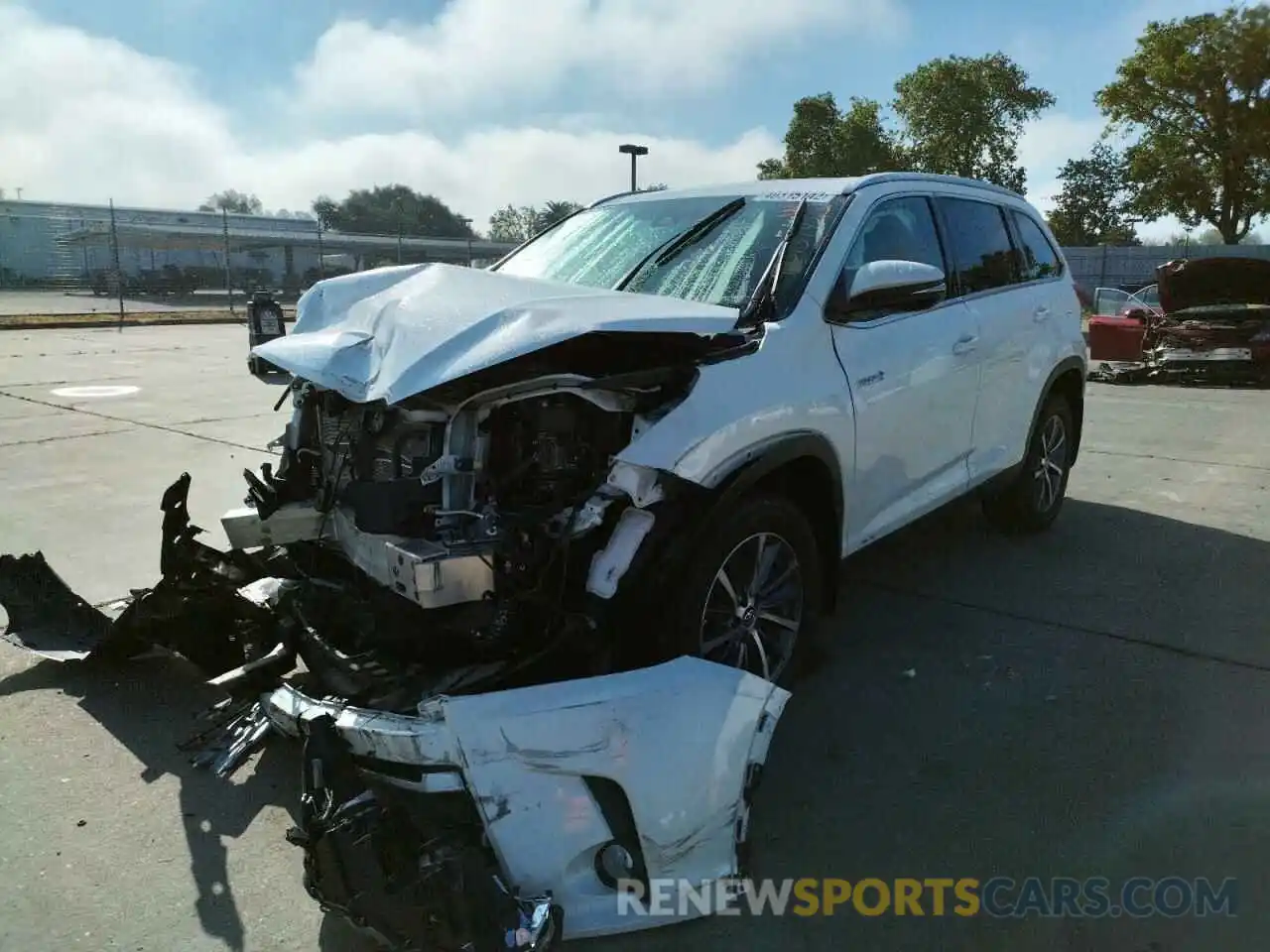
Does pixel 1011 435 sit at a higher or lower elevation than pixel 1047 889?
higher

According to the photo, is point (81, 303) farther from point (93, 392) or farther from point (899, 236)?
point (899, 236)

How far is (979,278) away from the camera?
4.88 m

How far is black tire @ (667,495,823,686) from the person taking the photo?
3.02 m

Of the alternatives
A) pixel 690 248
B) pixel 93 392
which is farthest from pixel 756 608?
pixel 93 392

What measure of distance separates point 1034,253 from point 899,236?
1.72m

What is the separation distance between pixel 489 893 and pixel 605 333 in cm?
156

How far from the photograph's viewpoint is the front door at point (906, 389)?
12.5 feet

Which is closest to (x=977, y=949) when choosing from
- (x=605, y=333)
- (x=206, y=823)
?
(x=605, y=333)

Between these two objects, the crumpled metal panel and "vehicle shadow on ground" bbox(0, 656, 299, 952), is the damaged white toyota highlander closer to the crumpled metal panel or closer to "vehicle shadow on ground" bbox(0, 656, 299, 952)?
the crumpled metal panel

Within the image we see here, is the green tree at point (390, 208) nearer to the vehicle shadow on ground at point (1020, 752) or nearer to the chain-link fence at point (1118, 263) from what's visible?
the chain-link fence at point (1118, 263)

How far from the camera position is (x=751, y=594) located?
133 inches

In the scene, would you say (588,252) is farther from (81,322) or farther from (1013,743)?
(81,322)

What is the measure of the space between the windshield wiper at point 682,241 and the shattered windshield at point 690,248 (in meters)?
Answer: 0.01

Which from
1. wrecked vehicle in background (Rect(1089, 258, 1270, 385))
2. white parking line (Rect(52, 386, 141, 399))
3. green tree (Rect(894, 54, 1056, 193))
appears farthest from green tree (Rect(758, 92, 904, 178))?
white parking line (Rect(52, 386, 141, 399))
